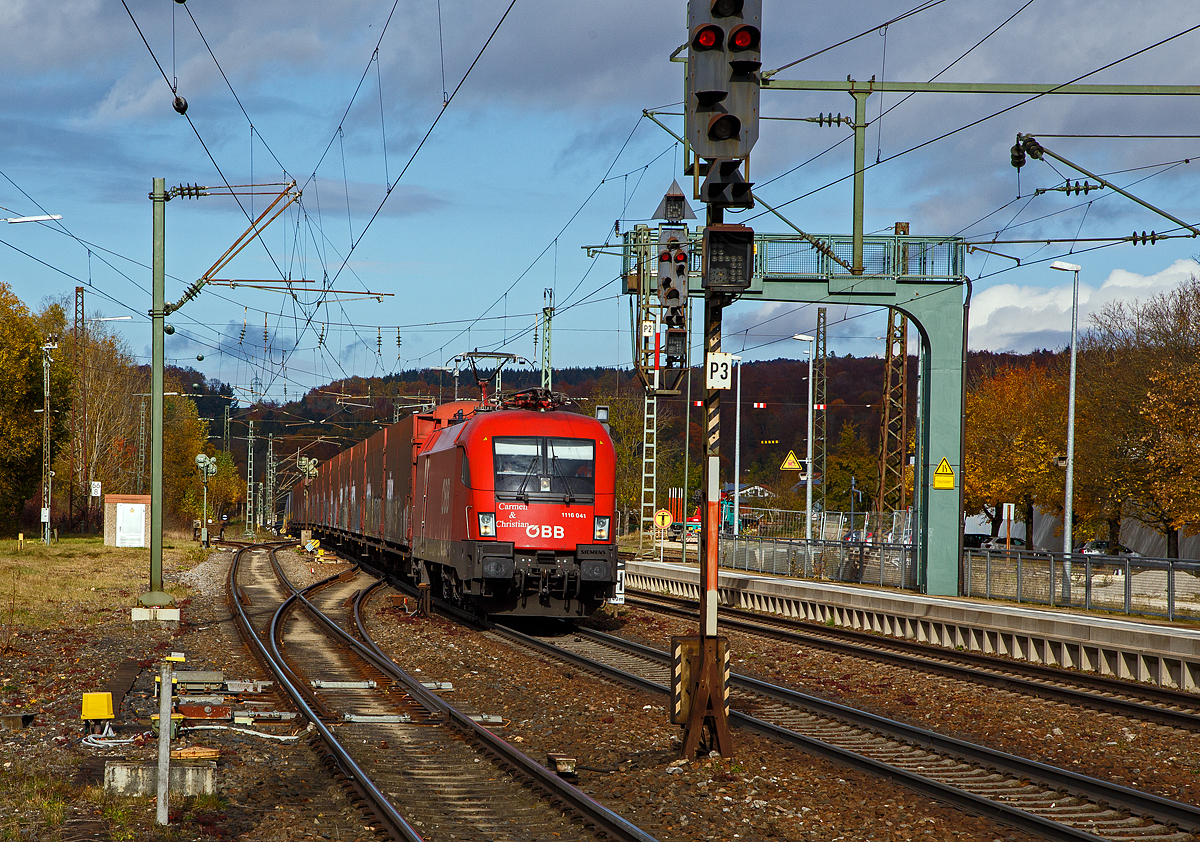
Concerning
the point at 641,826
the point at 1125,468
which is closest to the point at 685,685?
the point at 641,826

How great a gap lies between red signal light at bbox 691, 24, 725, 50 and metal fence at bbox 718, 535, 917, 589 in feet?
62.7

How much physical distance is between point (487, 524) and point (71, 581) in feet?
49.1

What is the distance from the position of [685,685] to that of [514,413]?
9.37 metres

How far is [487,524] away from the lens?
17359 mm

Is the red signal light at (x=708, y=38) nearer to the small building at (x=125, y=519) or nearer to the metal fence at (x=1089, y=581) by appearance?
the metal fence at (x=1089, y=581)

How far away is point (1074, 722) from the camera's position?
11.7 metres

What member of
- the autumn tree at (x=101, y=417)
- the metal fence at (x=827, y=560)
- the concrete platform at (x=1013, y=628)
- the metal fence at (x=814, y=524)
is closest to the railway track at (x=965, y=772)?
the concrete platform at (x=1013, y=628)

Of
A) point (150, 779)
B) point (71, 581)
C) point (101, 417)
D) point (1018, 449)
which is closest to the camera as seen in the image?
point (150, 779)

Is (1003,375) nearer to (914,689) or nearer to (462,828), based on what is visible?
(914,689)

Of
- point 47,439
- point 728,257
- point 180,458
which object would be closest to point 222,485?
point 180,458

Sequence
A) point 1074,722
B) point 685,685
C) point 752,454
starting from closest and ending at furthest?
point 685,685 < point 1074,722 < point 752,454

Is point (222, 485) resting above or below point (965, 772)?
below

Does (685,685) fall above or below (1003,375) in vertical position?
below

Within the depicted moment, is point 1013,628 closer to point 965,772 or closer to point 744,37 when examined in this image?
point 965,772
